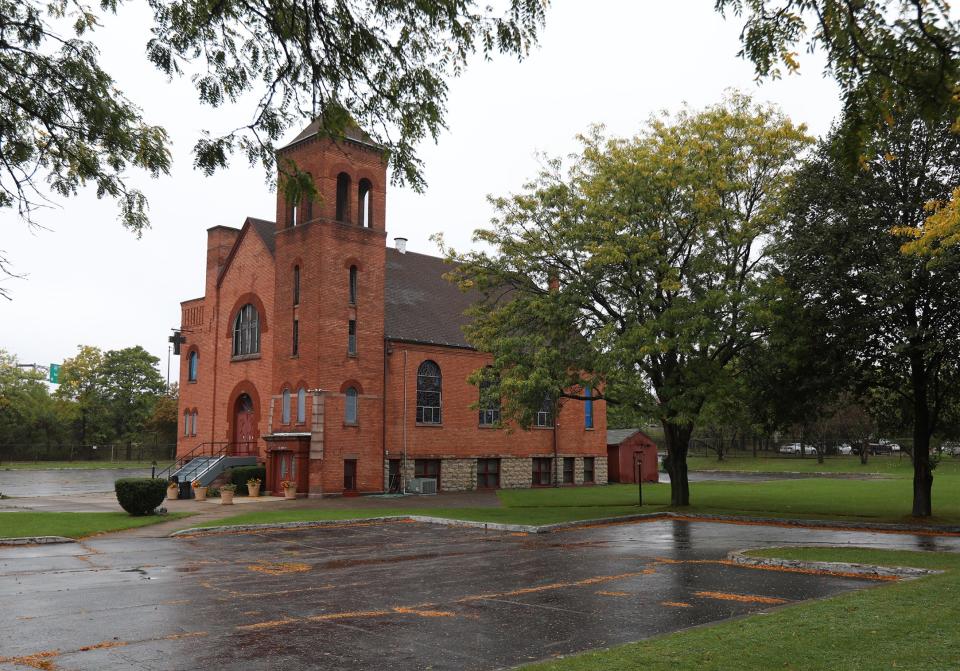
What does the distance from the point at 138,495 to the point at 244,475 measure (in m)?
11.7

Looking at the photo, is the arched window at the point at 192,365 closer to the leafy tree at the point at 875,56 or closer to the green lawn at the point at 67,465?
the green lawn at the point at 67,465

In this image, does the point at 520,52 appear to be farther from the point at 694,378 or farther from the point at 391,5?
the point at 694,378

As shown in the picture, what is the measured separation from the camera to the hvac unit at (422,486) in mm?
37594

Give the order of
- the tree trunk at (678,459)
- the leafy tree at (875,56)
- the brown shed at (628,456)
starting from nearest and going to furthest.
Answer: the leafy tree at (875,56), the tree trunk at (678,459), the brown shed at (628,456)

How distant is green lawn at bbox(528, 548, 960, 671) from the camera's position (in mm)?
7293

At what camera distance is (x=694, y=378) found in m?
25.8

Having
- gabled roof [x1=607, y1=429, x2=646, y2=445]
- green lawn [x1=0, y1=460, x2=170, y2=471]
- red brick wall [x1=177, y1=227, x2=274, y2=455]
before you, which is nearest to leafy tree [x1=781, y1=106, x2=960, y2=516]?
red brick wall [x1=177, y1=227, x2=274, y2=455]

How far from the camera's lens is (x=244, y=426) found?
40844 millimetres

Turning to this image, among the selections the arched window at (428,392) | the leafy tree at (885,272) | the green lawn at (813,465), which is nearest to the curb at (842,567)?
the leafy tree at (885,272)

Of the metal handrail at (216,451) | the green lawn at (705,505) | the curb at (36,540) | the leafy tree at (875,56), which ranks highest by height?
the leafy tree at (875,56)

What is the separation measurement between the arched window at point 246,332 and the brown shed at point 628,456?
21849 millimetres

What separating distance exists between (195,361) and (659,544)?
3271 cm

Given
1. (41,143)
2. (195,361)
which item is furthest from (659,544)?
(195,361)

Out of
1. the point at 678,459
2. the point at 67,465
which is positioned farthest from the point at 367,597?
the point at 67,465
